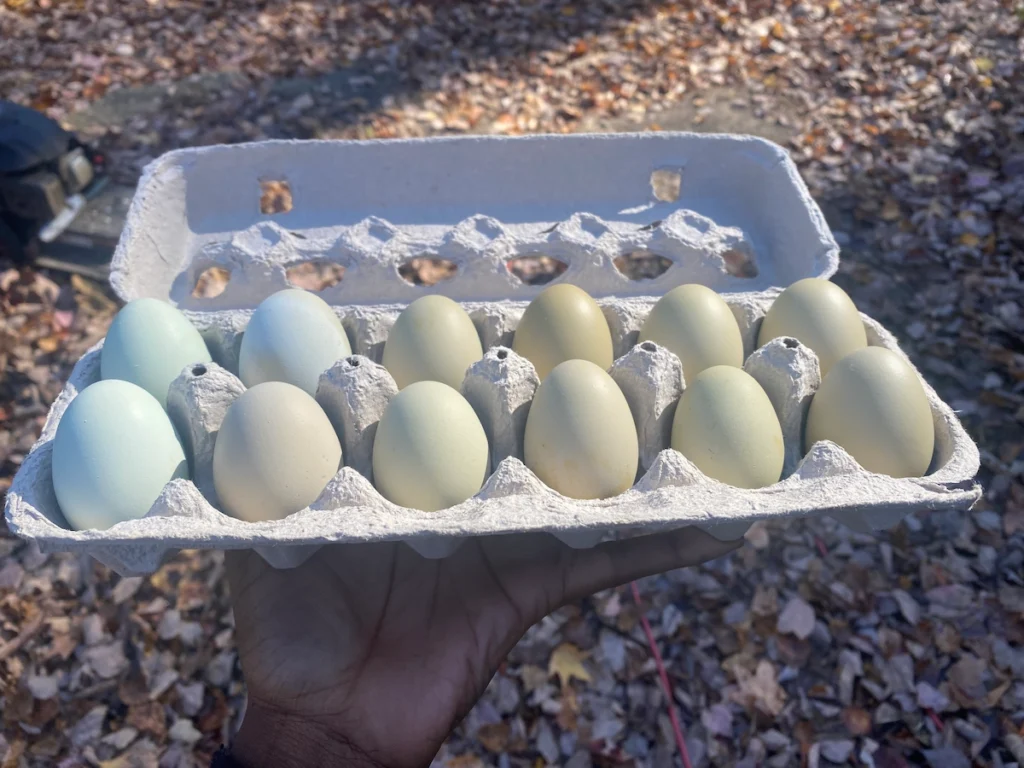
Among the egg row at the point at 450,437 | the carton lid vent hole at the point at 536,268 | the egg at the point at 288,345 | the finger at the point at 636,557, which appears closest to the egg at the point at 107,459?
the egg row at the point at 450,437

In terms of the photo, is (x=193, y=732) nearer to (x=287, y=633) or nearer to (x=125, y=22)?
(x=287, y=633)

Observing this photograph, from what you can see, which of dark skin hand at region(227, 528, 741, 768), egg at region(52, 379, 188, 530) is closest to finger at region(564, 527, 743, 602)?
dark skin hand at region(227, 528, 741, 768)

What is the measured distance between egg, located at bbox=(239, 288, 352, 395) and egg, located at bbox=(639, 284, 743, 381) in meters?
0.87

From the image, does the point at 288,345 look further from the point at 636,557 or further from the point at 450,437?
the point at 636,557

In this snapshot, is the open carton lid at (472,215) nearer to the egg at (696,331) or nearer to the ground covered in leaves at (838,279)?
the egg at (696,331)

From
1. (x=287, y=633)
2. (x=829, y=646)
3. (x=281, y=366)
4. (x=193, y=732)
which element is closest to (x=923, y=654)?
(x=829, y=646)

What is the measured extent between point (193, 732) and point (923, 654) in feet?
8.22

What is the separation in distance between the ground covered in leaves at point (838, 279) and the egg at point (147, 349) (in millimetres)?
1218

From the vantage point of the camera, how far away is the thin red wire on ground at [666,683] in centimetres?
245

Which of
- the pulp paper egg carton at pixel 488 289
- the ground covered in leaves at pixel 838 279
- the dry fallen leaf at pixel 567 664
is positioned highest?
the pulp paper egg carton at pixel 488 289

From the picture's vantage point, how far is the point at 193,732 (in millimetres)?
2477

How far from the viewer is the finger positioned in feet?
6.33

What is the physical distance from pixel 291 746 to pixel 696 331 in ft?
4.63

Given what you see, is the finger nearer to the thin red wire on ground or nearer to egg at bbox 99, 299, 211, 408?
the thin red wire on ground
